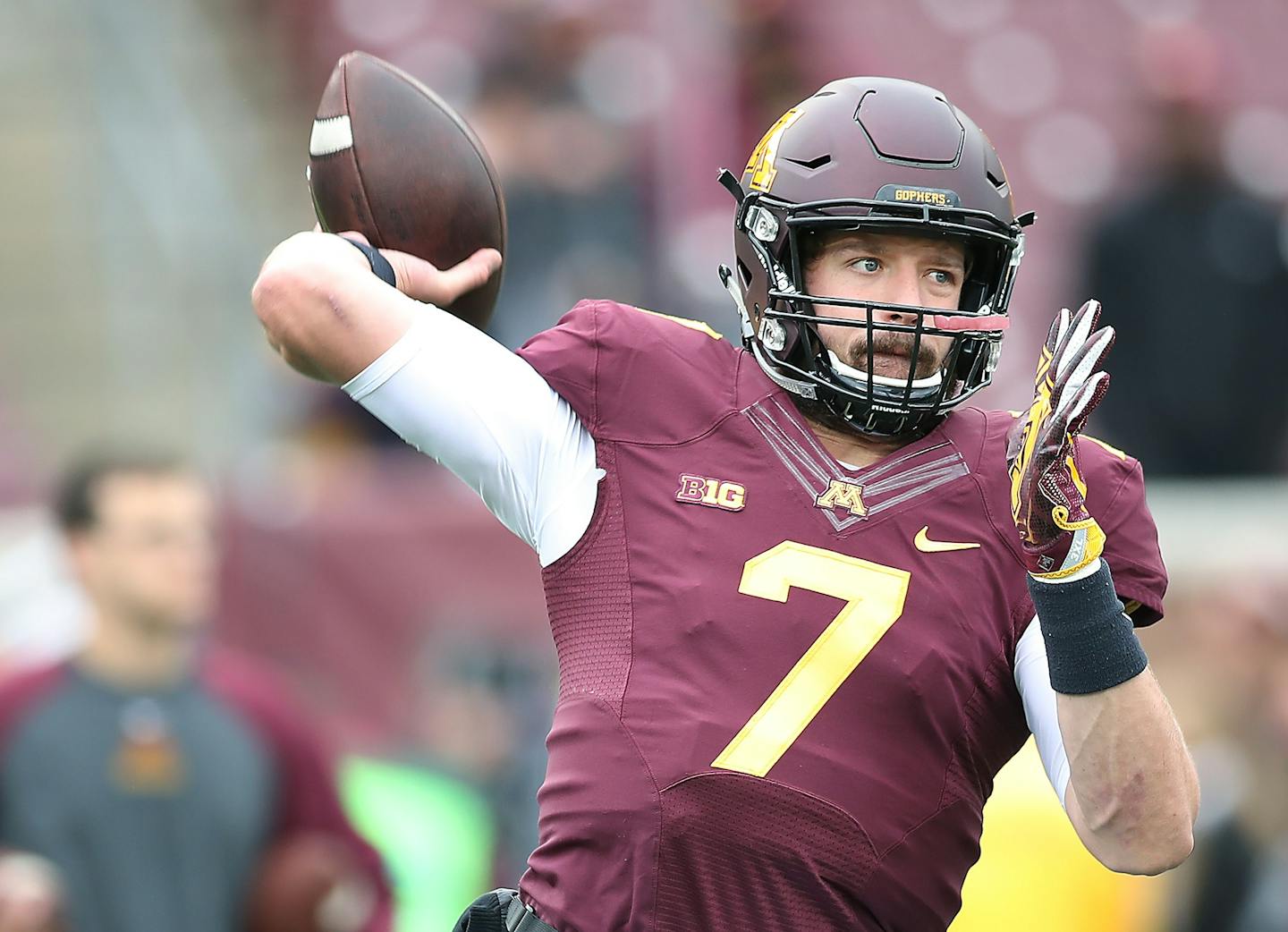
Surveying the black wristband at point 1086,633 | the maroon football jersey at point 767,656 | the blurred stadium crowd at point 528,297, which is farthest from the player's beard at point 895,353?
the blurred stadium crowd at point 528,297

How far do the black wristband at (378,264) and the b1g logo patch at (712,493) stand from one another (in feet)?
1.58

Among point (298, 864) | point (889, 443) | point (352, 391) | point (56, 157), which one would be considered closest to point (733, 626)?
point (889, 443)

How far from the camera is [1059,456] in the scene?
2.25 m

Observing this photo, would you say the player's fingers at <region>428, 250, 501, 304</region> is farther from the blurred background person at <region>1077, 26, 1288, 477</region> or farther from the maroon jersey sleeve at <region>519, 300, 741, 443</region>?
the blurred background person at <region>1077, 26, 1288, 477</region>

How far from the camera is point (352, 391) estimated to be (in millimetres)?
2469

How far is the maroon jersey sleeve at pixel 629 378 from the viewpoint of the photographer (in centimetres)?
253

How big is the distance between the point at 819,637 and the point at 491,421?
50cm

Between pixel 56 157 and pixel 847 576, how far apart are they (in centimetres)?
615

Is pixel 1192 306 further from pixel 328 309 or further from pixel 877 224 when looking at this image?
pixel 328 309

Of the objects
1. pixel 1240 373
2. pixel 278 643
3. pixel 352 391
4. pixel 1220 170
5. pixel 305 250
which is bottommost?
pixel 278 643

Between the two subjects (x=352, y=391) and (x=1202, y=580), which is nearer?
(x=352, y=391)

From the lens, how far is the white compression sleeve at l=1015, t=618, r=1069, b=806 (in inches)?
96.9

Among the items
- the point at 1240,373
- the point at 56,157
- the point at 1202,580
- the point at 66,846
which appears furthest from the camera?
the point at 56,157

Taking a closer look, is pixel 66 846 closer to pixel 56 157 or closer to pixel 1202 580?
pixel 1202 580
